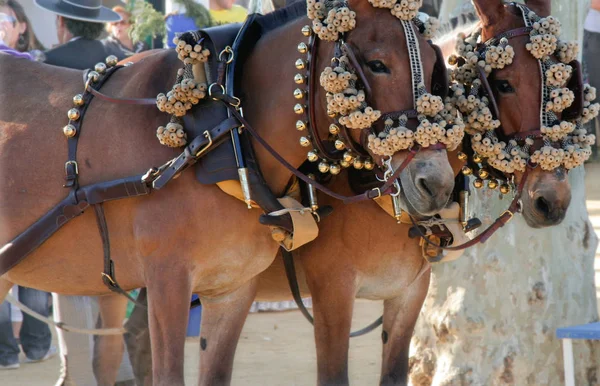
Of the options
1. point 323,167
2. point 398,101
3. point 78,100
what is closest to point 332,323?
point 323,167

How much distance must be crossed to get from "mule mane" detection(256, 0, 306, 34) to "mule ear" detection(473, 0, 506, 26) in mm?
746

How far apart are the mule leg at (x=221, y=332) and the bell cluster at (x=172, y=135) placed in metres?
0.77

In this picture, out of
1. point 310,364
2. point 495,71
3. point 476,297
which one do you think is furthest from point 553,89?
point 310,364

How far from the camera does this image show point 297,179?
149 inches

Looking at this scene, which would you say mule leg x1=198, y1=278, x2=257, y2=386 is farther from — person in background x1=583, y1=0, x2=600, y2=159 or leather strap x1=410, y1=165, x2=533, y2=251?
person in background x1=583, y1=0, x2=600, y2=159

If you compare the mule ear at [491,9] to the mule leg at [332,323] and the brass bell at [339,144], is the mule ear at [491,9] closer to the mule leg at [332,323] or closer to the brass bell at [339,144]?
the brass bell at [339,144]

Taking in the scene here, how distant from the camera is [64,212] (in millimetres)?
3645

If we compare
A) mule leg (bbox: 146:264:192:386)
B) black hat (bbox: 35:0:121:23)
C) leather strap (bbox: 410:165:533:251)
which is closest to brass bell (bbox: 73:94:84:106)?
mule leg (bbox: 146:264:192:386)

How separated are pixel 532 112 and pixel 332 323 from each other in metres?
1.19

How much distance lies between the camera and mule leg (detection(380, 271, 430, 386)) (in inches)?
161

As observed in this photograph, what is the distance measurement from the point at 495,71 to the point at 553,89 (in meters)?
0.24

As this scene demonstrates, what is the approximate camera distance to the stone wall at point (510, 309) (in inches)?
208

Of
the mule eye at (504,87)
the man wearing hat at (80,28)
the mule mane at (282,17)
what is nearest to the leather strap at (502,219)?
the mule eye at (504,87)

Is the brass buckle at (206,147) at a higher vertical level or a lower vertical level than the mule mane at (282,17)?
lower
